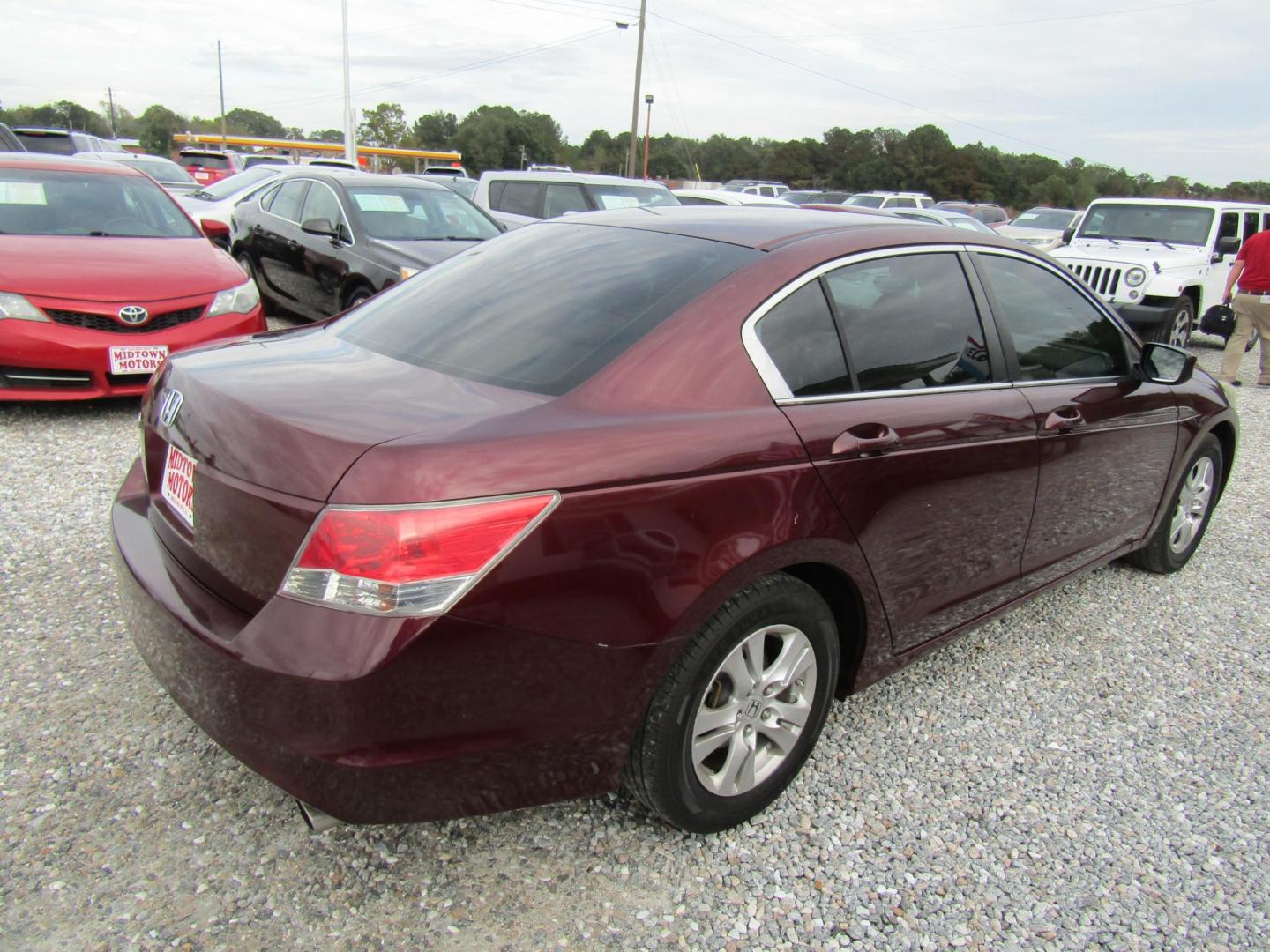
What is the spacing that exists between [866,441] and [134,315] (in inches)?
182

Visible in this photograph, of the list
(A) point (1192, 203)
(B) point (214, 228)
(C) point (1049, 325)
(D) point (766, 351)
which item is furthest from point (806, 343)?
(A) point (1192, 203)

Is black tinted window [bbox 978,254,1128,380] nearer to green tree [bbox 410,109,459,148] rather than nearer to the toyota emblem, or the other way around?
the toyota emblem

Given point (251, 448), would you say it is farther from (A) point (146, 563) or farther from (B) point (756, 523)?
(B) point (756, 523)

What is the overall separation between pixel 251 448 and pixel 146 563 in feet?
2.01

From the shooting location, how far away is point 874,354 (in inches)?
105

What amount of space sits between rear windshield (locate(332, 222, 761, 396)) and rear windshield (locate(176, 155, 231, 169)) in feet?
84.2

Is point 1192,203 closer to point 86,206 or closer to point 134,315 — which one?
point 134,315

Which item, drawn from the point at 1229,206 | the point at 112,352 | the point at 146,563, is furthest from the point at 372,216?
the point at 1229,206

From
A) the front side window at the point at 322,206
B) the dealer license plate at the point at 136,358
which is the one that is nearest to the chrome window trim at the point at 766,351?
the dealer license plate at the point at 136,358

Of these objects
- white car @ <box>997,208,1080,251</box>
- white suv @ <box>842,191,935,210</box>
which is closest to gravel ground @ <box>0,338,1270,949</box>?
white car @ <box>997,208,1080,251</box>

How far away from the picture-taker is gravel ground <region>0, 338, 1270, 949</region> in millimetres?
2119

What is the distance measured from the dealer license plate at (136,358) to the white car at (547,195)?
6.16 meters

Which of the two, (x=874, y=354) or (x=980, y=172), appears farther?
(x=980, y=172)

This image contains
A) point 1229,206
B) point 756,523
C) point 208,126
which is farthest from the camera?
point 208,126
